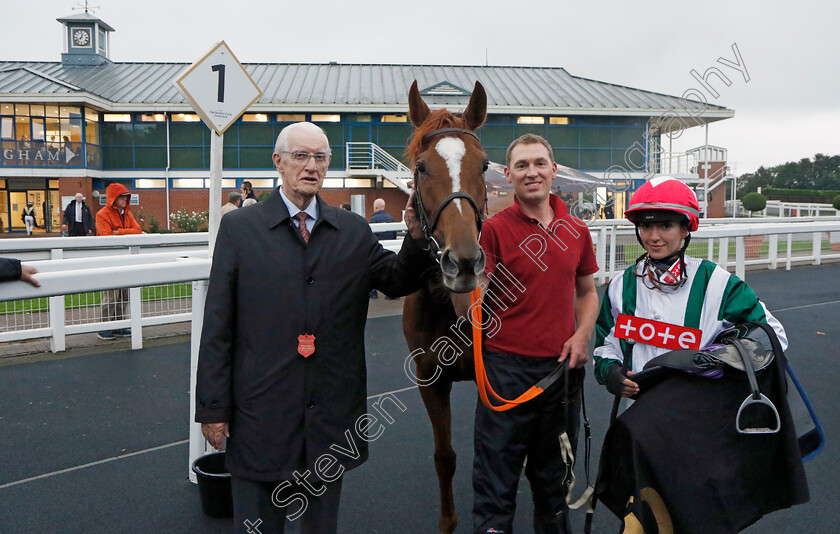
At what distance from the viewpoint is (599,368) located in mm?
2102

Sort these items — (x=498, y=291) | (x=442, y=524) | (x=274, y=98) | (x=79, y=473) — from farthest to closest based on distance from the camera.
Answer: (x=274, y=98)
(x=79, y=473)
(x=442, y=524)
(x=498, y=291)

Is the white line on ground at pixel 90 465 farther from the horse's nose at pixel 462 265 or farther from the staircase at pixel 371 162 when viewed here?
the staircase at pixel 371 162

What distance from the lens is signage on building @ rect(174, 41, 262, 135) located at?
3.53m

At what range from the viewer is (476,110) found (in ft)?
8.40

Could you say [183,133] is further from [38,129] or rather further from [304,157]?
[304,157]

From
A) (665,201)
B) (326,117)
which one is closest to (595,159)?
(326,117)

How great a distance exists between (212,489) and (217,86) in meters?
2.30

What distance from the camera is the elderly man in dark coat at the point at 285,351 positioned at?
1.93m

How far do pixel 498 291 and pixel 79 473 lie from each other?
2.63 m

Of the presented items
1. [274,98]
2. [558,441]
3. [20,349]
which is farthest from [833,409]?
[274,98]

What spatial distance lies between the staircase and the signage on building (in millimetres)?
20692

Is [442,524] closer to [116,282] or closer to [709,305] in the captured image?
[709,305]

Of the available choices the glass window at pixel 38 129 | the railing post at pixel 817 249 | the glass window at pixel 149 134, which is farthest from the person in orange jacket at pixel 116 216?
the glass window at pixel 38 129

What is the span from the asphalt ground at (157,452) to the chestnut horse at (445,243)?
1.87 ft
